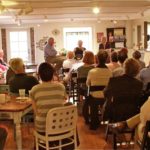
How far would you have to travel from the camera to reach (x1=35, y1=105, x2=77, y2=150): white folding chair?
3143mm

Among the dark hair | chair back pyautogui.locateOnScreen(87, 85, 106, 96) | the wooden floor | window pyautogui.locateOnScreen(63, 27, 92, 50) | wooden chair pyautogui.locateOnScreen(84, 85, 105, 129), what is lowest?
the wooden floor

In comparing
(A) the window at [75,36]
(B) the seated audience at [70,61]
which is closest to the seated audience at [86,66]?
(B) the seated audience at [70,61]

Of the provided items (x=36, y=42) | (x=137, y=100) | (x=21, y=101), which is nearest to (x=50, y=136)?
(x=21, y=101)

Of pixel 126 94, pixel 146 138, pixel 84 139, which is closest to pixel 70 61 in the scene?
pixel 84 139

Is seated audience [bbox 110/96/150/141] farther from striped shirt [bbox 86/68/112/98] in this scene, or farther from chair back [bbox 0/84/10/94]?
chair back [bbox 0/84/10/94]

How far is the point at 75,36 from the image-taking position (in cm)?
1408

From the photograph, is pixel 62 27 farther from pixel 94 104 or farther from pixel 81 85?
pixel 94 104

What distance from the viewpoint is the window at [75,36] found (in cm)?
1402

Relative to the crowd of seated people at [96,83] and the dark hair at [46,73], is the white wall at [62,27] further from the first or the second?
the dark hair at [46,73]

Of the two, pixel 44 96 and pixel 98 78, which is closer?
pixel 44 96

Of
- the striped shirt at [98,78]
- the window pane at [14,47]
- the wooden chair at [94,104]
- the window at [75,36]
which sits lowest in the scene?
the wooden chair at [94,104]

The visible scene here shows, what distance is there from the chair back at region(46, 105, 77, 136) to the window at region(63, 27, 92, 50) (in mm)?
10834

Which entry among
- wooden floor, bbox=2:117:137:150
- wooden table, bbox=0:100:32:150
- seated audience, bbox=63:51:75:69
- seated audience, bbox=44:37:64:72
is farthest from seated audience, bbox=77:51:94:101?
seated audience, bbox=44:37:64:72

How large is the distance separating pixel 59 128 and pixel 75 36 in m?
11.1
